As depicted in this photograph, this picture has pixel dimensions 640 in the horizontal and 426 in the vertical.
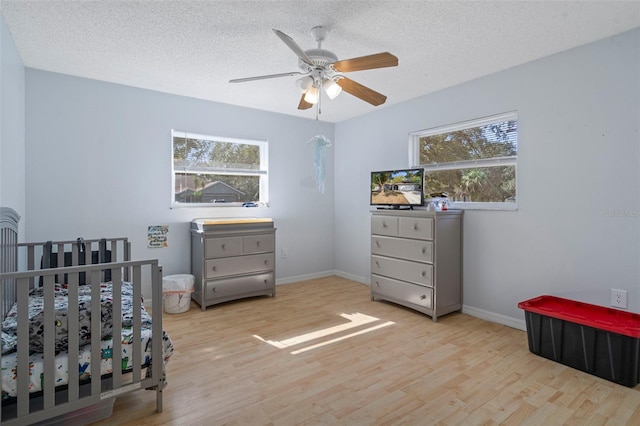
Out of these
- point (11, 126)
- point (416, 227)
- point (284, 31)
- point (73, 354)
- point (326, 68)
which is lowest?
point (73, 354)

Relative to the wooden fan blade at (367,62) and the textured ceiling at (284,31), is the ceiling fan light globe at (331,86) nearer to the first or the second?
the wooden fan blade at (367,62)

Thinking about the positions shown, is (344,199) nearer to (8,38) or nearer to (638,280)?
(638,280)

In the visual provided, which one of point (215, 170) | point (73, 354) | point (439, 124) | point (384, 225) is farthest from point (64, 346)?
point (439, 124)

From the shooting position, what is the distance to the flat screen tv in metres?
3.36

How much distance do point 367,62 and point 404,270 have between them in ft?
6.75

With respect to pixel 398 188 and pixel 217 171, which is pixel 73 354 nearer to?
pixel 217 171

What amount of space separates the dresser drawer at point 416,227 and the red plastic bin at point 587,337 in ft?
3.13

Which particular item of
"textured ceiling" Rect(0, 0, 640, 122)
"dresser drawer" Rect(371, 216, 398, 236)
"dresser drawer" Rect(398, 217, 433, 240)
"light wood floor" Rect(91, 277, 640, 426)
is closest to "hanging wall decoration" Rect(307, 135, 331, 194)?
"textured ceiling" Rect(0, 0, 640, 122)

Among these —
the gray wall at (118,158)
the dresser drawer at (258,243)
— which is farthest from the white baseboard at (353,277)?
the dresser drawer at (258,243)

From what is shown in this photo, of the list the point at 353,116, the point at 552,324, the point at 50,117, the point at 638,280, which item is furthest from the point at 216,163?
the point at 638,280

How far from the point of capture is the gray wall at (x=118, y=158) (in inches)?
117

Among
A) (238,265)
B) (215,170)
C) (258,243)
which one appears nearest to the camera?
(238,265)

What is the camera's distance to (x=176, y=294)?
327 cm

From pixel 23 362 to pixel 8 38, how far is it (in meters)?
2.21
